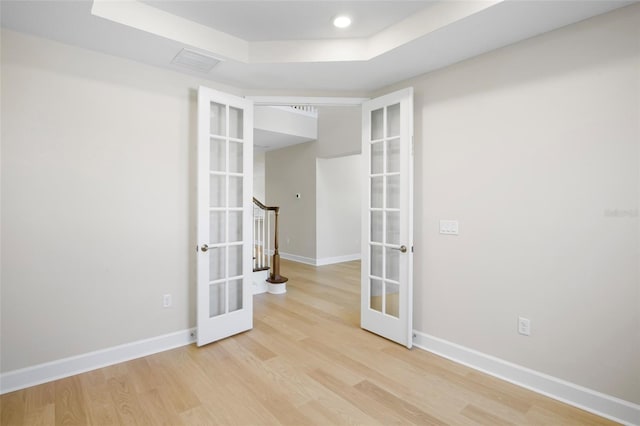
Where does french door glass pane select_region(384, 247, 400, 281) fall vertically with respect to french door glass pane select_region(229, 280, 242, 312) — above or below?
above

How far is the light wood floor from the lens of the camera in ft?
6.26

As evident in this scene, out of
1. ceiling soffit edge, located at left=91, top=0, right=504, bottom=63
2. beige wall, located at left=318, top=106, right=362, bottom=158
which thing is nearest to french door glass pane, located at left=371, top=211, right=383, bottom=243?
ceiling soffit edge, located at left=91, top=0, right=504, bottom=63

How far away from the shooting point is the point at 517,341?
2301mm

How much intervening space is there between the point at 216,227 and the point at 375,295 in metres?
1.76

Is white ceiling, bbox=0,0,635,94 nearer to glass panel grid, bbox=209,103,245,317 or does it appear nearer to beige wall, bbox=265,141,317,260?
glass panel grid, bbox=209,103,245,317

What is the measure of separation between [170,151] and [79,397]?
1.98 m

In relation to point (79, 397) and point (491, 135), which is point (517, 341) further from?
point (79, 397)

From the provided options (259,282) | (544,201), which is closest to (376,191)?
(544,201)

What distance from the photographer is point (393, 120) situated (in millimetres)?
3041

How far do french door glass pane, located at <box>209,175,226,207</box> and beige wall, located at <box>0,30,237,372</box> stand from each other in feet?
0.63

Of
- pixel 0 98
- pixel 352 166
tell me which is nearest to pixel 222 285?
pixel 0 98

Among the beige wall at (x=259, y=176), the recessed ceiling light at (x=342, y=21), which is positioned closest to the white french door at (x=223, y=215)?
the recessed ceiling light at (x=342, y=21)

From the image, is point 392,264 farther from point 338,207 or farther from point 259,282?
point 338,207

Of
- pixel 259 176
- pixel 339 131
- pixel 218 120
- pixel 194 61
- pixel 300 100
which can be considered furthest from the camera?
pixel 259 176
